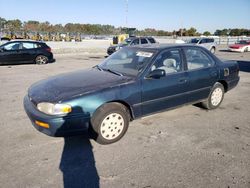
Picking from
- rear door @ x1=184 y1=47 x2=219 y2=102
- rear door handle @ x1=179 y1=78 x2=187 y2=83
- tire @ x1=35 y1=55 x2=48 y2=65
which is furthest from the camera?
tire @ x1=35 y1=55 x2=48 y2=65

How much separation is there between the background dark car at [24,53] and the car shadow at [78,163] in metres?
10.9

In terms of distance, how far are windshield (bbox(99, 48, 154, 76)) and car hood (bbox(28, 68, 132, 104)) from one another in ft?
0.78

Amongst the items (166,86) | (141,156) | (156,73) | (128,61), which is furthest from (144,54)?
(141,156)

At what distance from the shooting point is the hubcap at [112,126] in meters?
3.89

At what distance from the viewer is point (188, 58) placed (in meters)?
5.02

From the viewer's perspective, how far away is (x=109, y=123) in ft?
12.9

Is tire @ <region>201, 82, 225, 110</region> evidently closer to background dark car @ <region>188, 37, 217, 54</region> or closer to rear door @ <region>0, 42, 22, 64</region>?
rear door @ <region>0, 42, 22, 64</region>

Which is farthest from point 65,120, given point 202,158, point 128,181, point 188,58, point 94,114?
point 188,58

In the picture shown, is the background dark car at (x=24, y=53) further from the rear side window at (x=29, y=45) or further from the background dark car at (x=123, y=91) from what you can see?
the background dark car at (x=123, y=91)

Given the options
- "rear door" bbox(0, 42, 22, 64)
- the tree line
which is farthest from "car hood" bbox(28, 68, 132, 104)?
the tree line

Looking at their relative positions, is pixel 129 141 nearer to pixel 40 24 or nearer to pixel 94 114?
pixel 94 114

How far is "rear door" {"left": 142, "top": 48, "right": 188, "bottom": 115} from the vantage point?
4.32 meters

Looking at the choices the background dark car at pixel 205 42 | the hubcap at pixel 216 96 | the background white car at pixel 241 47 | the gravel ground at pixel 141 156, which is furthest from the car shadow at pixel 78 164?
the background white car at pixel 241 47

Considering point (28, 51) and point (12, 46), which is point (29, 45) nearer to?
point (28, 51)
